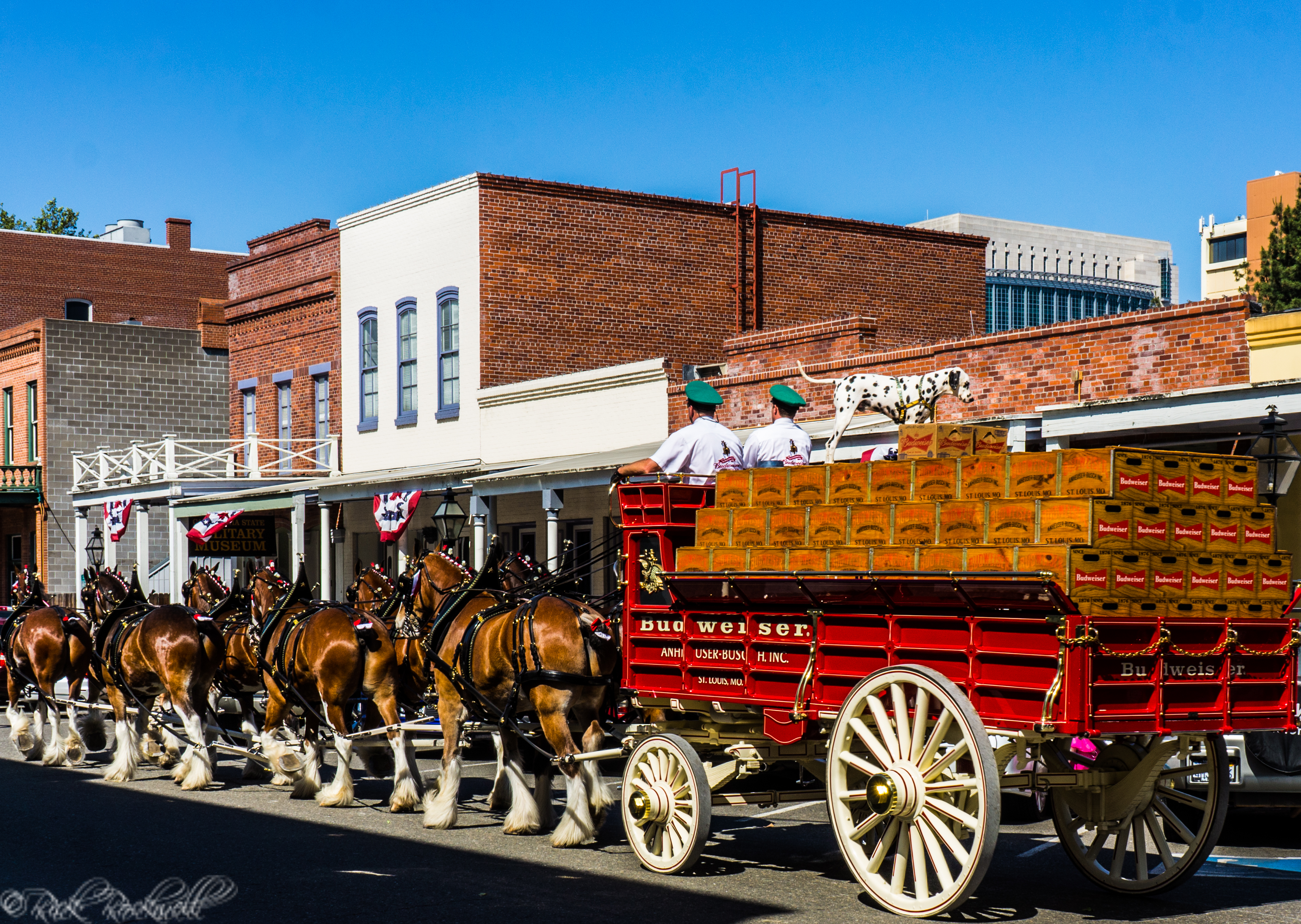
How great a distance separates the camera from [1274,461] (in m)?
12.0

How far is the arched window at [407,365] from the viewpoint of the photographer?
1075 inches

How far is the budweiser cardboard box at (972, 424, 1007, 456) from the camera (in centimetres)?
894

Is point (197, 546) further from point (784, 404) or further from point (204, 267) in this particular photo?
point (204, 267)

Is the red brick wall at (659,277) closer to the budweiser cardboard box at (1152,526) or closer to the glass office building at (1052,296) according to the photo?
the budweiser cardboard box at (1152,526)

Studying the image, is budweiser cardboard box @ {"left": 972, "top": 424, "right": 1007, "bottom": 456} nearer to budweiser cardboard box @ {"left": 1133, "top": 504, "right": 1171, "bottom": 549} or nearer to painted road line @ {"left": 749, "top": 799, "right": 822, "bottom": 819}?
budweiser cardboard box @ {"left": 1133, "top": 504, "right": 1171, "bottom": 549}

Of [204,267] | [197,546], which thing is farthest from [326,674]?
[204,267]

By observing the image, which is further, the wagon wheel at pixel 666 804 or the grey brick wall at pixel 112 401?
the grey brick wall at pixel 112 401

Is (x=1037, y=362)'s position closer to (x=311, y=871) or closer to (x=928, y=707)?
(x=928, y=707)

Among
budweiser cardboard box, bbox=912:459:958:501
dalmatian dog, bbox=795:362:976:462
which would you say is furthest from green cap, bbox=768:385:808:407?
dalmatian dog, bbox=795:362:976:462

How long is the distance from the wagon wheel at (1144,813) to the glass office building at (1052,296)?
6795 centimetres

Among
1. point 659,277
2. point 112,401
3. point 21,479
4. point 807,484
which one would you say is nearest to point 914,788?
point 807,484

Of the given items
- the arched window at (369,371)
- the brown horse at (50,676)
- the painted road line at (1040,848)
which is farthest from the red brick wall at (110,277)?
the painted road line at (1040,848)

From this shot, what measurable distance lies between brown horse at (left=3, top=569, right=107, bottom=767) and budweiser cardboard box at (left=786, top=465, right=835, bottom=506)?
930 cm

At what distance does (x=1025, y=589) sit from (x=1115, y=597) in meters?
0.44
